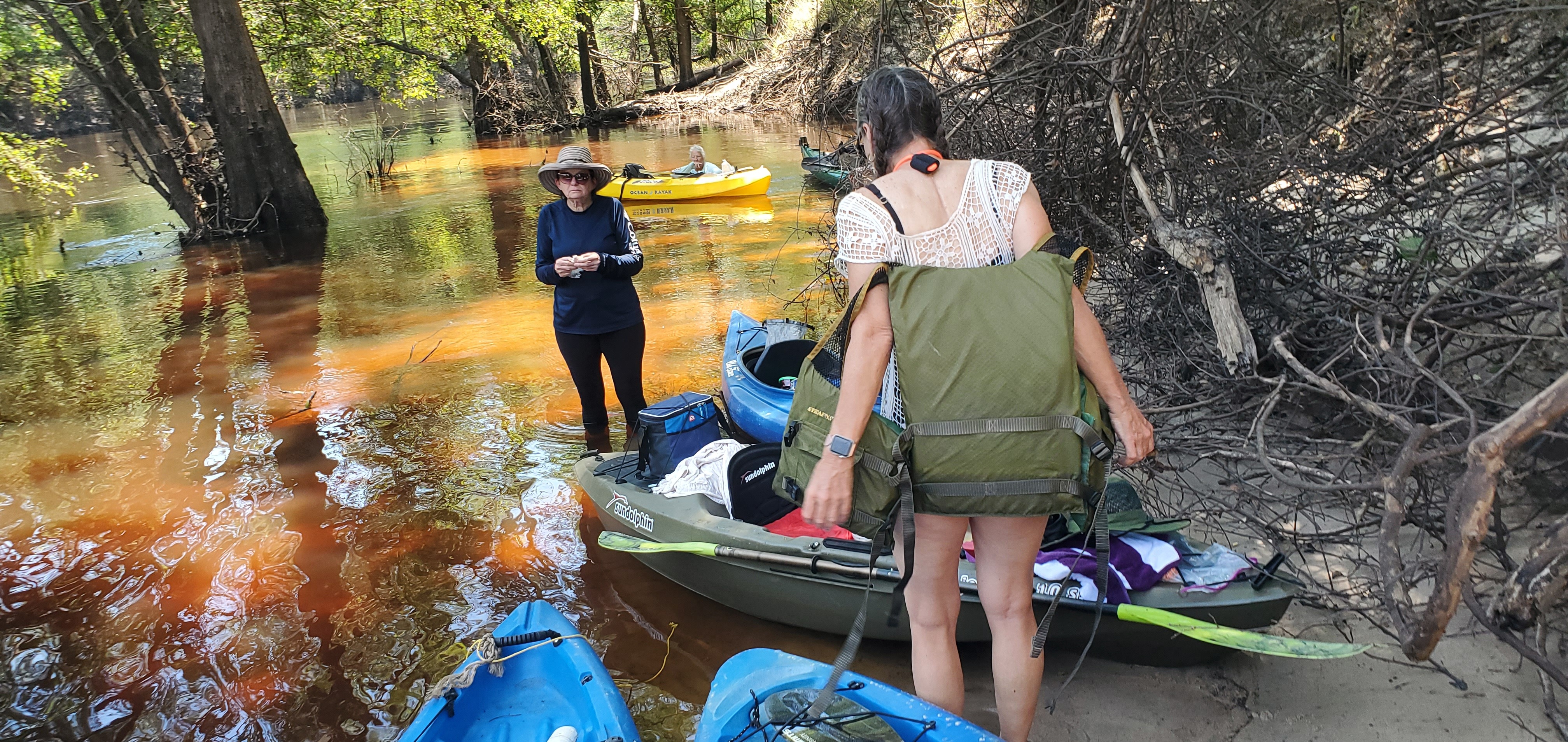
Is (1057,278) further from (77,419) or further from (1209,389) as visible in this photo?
(77,419)

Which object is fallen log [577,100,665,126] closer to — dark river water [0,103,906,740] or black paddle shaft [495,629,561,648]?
dark river water [0,103,906,740]

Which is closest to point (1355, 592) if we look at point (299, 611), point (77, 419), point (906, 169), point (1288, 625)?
point (1288, 625)

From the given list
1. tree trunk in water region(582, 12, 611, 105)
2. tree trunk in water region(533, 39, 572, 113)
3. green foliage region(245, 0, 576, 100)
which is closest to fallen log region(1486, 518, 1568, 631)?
green foliage region(245, 0, 576, 100)

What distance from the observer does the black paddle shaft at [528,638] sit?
9.79 feet

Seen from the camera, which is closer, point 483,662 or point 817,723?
point 817,723

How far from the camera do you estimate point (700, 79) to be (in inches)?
1203

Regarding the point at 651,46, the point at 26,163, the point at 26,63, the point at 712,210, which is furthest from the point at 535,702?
the point at 651,46

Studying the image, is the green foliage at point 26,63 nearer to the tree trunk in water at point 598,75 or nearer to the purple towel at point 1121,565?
the purple towel at point 1121,565

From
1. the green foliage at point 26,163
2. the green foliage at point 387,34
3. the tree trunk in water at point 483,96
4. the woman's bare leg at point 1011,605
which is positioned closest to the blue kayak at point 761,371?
the woman's bare leg at point 1011,605

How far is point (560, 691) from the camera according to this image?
9.54 feet

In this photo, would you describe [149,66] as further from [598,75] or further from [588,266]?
[598,75]

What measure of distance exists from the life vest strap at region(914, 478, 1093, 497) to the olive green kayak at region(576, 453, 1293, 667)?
107 centimetres

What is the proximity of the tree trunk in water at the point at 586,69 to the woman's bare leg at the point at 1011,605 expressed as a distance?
2728cm

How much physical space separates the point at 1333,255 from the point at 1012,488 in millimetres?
2862
